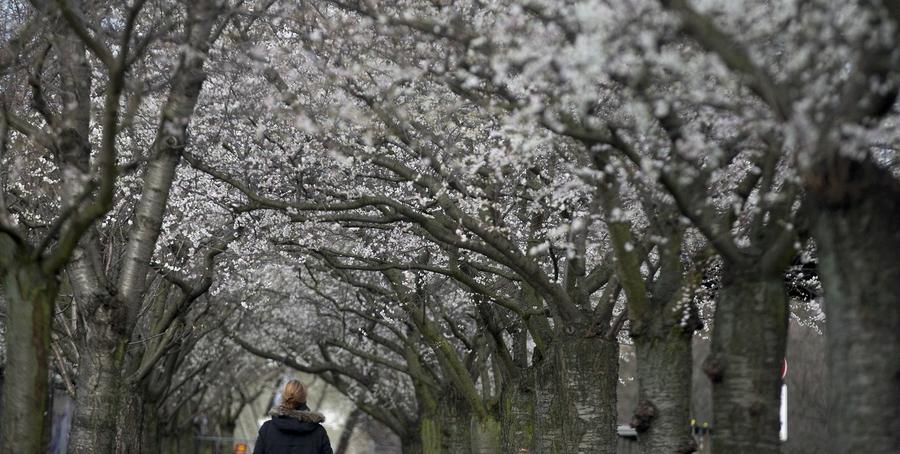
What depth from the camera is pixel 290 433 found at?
10219 mm

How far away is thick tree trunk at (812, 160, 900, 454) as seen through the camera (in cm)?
730

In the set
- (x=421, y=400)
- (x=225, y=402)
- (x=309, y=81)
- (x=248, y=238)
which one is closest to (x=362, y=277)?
(x=421, y=400)

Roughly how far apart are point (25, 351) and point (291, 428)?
2182mm

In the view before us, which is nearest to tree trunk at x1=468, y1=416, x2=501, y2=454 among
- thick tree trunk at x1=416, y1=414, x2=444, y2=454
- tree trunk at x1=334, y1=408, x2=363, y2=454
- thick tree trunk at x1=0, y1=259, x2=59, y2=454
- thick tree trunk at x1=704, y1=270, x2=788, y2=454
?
thick tree trunk at x1=416, y1=414, x2=444, y2=454

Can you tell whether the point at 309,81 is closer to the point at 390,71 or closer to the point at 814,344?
the point at 390,71

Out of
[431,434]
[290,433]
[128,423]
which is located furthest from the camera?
[431,434]

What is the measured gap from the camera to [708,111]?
9.55 meters

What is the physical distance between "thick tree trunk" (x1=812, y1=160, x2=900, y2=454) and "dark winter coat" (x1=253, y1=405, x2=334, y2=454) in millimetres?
4329

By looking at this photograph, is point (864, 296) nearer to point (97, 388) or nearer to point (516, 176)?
point (516, 176)

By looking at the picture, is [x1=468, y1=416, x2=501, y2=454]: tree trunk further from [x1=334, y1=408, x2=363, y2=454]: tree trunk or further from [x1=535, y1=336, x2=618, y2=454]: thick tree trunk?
[x1=334, y1=408, x2=363, y2=454]: tree trunk

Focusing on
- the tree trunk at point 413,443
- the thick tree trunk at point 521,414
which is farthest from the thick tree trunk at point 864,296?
the tree trunk at point 413,443

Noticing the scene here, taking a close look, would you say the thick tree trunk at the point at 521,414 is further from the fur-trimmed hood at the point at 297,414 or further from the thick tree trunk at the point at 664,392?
the fur-trimmed hood at the point at 297,414

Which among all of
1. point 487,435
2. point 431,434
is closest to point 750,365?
point 487,435

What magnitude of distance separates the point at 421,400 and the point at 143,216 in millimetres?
17203
